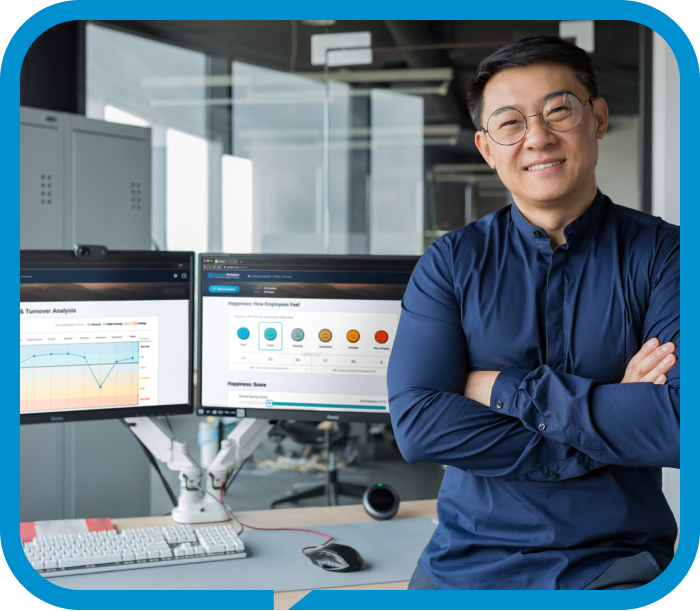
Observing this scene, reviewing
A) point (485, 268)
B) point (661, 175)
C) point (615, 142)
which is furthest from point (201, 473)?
point (615, 142)

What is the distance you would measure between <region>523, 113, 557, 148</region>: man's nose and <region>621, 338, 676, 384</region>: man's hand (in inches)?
16.9

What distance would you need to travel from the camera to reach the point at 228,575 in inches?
51.3

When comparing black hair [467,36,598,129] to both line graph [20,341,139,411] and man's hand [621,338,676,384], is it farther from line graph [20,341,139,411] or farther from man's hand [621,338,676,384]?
line graph [20,341,139,411]

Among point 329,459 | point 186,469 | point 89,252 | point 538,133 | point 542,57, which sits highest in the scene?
point 542,57

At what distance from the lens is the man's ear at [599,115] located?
1.34m

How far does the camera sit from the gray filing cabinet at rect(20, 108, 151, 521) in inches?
102

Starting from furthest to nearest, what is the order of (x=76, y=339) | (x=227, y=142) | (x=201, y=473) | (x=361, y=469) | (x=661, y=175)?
(x=227, y=142) < (x=361, y=469) < (x=661, y=175) < (x=201, y=473) < (x=76, y=339)

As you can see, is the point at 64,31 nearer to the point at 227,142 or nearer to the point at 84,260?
the point at 227,142

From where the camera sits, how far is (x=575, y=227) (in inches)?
51.3

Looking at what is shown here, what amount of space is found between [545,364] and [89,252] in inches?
40.5

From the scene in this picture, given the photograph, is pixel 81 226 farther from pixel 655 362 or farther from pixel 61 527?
pixel 655 362

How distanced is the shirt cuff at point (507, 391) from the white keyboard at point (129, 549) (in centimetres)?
64

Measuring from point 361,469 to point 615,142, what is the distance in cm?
250

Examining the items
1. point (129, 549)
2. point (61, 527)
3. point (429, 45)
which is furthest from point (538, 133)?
point (429, 45)
